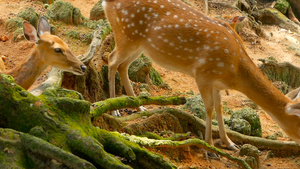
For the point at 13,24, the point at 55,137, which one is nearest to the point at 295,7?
the point at 13,24

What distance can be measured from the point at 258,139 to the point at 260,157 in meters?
0.35

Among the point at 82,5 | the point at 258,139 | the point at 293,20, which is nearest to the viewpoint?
the point at 258,139

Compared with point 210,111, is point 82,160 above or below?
above

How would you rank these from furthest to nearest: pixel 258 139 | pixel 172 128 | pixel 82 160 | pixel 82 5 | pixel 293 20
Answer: pixel 293 20 < pixel 82 5 < pixel 258 139 < pixel 172 128 < pixel 82 160

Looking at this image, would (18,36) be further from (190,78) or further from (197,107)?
(190,78)

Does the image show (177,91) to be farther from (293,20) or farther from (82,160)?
(293,20)

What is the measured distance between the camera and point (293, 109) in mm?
5539

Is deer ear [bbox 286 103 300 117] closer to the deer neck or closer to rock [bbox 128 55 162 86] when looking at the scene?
the deer neck

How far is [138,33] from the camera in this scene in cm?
646

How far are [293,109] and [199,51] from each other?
165cm

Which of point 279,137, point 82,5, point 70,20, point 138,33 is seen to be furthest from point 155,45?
point 82,5

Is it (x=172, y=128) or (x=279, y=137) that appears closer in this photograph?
(x=172, y=128)

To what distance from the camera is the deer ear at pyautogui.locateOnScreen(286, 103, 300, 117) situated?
5469 mm

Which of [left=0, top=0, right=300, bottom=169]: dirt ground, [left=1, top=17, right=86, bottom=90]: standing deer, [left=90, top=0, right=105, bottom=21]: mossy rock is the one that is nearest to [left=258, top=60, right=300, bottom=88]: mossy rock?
[left=0, top=0, right=300, bottom=169]: dirt ground
